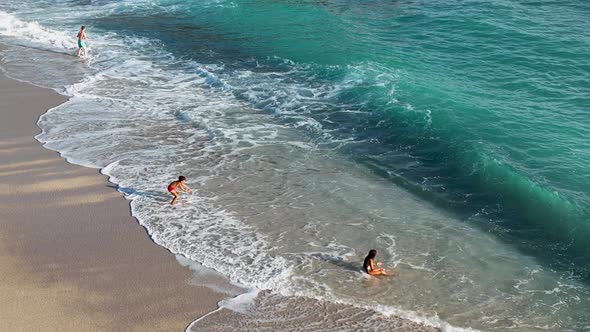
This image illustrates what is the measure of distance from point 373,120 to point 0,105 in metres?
11.8

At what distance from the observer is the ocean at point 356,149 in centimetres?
1333

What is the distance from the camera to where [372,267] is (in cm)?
1348

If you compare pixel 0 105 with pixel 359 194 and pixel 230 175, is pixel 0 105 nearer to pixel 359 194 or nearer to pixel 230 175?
pixel 230 175

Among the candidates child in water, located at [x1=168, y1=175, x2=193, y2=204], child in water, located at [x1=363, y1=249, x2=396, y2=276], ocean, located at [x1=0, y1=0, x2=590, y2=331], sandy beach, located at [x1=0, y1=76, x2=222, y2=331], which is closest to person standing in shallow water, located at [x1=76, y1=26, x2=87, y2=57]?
ocean, located at [x1=0, y1=0, x2=590, y2=331]

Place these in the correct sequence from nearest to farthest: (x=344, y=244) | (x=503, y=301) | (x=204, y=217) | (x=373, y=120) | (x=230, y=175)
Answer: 1. (x=503, y=301)
2. (x=344, y=244)
3. (x=204, y=217)
4. (x=230, y=175)
5. (x=373, y=120)

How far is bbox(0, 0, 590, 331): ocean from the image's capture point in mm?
13328

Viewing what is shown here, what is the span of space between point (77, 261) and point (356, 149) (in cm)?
887

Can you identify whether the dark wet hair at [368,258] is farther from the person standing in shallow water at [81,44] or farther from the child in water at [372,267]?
the person standing in shallow water at [81,44]

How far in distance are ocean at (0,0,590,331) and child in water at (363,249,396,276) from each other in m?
0.20

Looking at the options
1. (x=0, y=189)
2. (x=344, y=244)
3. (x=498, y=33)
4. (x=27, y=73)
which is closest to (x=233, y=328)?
(x=344, y=244)

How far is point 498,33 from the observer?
28672mm

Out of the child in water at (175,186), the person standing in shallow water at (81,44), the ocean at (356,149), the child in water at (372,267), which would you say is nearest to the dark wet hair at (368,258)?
the child in water at (372,267)

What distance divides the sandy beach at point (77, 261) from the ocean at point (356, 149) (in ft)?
1.88

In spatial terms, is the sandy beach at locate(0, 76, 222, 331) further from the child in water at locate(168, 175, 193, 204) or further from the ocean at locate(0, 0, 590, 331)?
the child in water at locate(168, 175, 193, 204)
